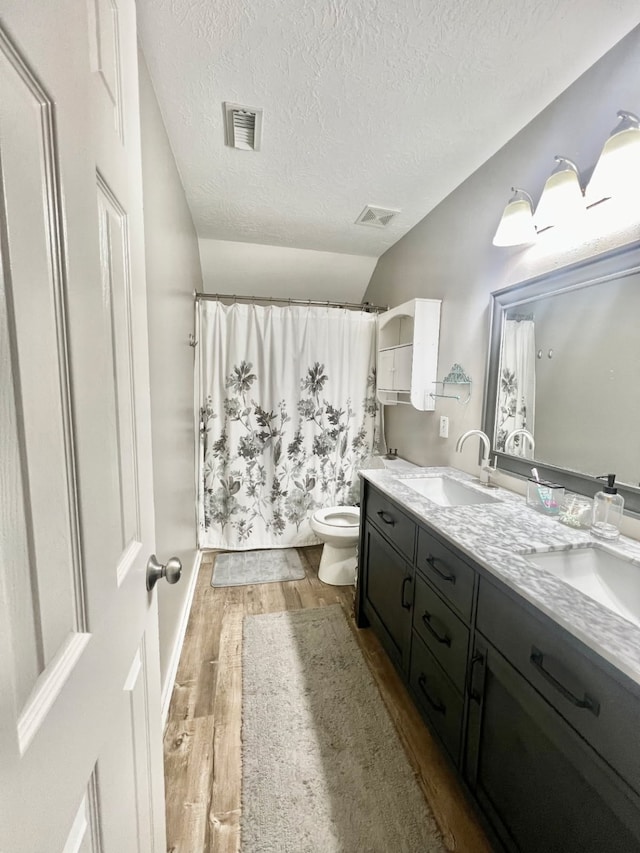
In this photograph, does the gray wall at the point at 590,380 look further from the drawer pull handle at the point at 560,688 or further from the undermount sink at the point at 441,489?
the drawer pull handle at the point at 560,688

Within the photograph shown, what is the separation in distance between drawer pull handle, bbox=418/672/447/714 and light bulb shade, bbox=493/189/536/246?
172 cm

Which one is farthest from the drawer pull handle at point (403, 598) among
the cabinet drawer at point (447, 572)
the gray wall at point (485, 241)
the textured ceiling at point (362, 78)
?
the textured ceiling at point (362, 78)

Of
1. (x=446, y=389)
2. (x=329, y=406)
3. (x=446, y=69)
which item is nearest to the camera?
(x=446, y=69)

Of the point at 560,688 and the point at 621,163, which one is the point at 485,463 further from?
the point at 621,163

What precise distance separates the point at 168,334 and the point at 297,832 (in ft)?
6.01

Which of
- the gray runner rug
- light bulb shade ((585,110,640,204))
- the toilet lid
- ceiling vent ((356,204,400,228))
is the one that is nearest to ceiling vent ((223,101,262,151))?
ceiling vent ((356,204,400,228))

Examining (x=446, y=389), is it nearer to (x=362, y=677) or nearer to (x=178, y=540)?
(x=362, y=677)

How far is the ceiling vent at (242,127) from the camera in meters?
1.42

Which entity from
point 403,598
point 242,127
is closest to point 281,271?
point 242,127

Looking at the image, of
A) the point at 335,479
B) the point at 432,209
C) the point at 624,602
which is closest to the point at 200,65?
the point at 432,209

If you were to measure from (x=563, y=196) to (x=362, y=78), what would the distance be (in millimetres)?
815

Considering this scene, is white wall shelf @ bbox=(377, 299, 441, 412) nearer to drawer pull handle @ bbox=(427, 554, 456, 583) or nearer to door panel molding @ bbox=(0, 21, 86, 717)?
drawer pull handle @ bbox=(427, 554, 456, 583)

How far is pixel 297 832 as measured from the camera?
1.06 metres

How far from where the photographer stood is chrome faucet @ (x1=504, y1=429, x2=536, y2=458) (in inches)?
58.2
